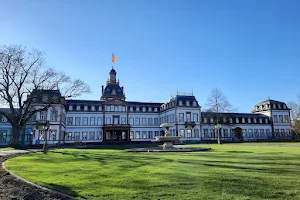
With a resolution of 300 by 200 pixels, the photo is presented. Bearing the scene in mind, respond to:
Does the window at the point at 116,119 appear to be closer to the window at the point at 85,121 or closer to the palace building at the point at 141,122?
the palace building at the point at 141,122

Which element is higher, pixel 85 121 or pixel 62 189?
pixel 85 121

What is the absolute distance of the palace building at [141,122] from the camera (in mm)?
49812

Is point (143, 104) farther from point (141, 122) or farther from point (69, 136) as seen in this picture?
point (69, 136)

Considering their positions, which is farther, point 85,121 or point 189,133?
point 85,121

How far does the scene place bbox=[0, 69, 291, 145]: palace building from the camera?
4981 cm

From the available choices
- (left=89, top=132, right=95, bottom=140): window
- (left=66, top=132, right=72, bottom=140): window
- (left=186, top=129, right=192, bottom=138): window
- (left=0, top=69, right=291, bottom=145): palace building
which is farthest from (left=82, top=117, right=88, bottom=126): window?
(left=186, top=129, right=192, bottom=138): window

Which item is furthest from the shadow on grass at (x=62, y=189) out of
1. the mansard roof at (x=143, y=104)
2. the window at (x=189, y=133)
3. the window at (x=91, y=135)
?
the mansard roof at (x=143, y=104)

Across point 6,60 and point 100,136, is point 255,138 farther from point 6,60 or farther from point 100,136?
point 6,60

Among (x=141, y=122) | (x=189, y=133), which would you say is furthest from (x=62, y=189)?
(x=141, y=122)

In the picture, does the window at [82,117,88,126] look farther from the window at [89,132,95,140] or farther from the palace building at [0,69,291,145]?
the window at [89,132,95,140]

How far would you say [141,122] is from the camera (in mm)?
57812

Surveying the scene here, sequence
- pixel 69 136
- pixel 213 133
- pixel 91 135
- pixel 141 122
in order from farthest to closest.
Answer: pixel 141 122 < pixel 213 133 < pixel 91 135 < pixel 69 136

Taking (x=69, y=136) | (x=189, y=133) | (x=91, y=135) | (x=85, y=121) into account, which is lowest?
(x=69, y=136)

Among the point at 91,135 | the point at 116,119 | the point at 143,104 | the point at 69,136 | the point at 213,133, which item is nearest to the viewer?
the point at 69,136
